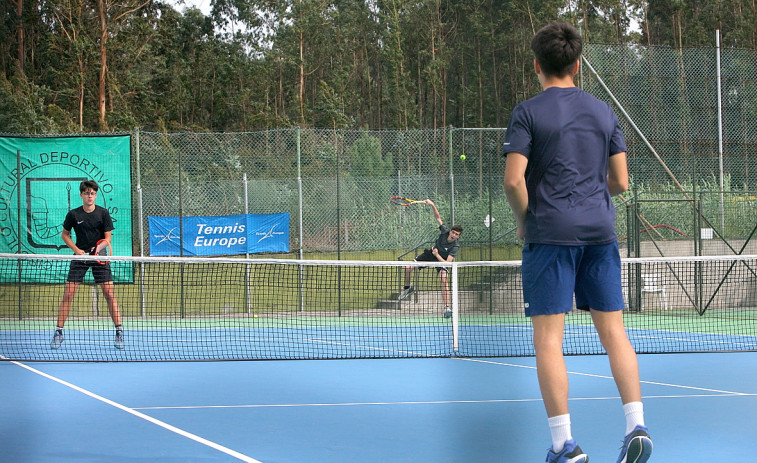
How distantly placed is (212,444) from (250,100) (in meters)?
32.2

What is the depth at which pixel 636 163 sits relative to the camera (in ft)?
46.3

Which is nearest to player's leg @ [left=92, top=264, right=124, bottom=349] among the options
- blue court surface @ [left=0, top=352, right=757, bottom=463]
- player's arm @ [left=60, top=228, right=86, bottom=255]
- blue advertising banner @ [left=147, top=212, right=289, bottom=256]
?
player's arm @ [left=60, top=228, right=86, bottom=255]

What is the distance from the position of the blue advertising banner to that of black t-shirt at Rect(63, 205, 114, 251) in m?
3.99

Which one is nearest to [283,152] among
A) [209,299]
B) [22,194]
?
[209,299]

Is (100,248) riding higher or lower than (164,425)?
higher

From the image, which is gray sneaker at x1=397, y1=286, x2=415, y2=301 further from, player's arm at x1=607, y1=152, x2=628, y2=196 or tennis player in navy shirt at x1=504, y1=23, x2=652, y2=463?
tennis player in navy shirt at x1=504, y1=23, x2=652, y2=463

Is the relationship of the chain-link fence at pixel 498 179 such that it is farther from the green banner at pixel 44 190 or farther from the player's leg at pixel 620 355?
the player's leg at pixel 620 355

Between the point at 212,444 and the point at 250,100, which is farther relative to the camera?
the point at 250,100

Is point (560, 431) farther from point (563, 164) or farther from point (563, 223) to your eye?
point (563, 164)

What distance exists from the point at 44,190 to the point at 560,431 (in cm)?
1065

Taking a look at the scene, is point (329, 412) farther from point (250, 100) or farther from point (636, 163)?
point (250, 100)

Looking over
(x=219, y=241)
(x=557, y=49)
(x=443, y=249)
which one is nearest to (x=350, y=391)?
(x=557, y=49)

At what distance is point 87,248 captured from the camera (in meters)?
8.78

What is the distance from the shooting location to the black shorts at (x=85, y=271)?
27.3ft
